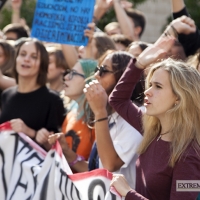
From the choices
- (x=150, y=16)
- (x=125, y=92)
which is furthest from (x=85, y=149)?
(x=150, y=16)

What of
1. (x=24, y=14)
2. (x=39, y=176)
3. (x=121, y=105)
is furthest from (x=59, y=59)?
(x=24, y=14)

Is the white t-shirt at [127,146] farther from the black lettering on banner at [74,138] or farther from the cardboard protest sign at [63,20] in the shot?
the cardboard protest sign at [63,20]

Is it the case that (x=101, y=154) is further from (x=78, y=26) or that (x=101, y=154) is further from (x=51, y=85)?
(x=51, y=85)

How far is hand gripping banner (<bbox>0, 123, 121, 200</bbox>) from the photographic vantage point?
3932 millimetres

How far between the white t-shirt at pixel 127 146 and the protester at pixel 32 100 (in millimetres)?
948

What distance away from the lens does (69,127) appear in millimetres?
5090

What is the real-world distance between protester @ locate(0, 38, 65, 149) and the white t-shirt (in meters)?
0.95

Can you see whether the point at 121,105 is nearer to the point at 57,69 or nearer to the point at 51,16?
the point at 51,16

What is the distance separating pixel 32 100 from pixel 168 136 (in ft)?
6.59

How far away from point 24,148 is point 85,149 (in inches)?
18.1

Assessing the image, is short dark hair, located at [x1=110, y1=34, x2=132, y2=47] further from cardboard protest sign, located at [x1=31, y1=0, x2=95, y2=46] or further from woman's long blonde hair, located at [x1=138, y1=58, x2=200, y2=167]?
woman's long blonde hair, located at [x1=138, y1=58, x2=200, y2=167]

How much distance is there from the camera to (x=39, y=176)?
177 inches

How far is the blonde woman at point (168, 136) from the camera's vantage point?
3342mm

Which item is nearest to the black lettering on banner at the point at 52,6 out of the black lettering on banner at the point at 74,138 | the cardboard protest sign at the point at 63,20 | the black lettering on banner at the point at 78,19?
the cardboard protest sign at the point at 63,20
